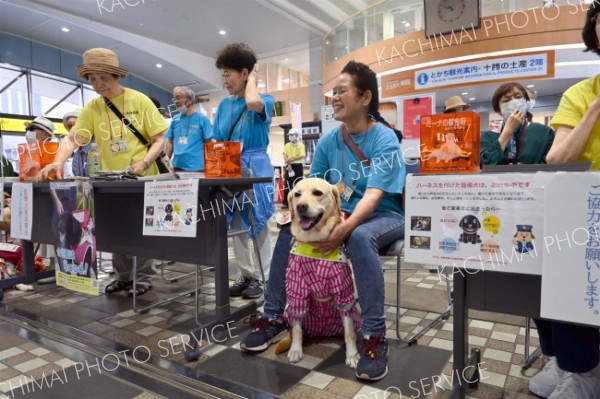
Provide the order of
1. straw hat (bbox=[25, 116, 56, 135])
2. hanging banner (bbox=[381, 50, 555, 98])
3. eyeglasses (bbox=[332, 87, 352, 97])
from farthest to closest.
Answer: hanging banner (bbox=[381, 50, 555, 98]), straw hat (bbox=[25, 116, 56, 135]), eyeglasses (bbox=[332, 87, 352, 97])

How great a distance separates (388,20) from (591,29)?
832cm

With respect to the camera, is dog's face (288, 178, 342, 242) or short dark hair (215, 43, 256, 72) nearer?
dog's face (288, 178, 342, 242)

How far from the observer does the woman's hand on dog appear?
66.2 inches

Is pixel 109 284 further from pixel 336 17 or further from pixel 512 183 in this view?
pixel 336 17

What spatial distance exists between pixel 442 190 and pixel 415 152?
11.8 feet

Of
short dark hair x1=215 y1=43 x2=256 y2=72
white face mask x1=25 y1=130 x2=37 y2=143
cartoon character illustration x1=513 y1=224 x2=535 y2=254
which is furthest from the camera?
white face mask x1=25 y1=130 x2=37 y2=143

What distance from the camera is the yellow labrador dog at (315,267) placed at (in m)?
1.68

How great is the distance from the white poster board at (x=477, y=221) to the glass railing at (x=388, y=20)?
7.86m

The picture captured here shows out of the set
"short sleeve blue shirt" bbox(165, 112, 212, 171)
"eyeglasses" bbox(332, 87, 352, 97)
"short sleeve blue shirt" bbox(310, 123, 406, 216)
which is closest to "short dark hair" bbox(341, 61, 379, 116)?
"eyeglasses" bbox(332, 87, 352, 97)

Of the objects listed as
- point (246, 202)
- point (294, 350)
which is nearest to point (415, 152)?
point (246, 202)

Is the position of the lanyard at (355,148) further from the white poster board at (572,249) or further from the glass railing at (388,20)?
the glass railing at (388,20)

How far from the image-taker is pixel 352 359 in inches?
67.5

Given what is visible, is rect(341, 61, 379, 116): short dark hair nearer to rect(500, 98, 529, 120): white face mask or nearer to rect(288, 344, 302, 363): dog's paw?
rect(500, 98, 529, 120): white face mask

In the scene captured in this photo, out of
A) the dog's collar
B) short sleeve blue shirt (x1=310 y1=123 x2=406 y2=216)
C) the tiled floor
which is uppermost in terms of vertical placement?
short sleeve blue shirt (x1=310 y1=123 x2=406 y2=216)
